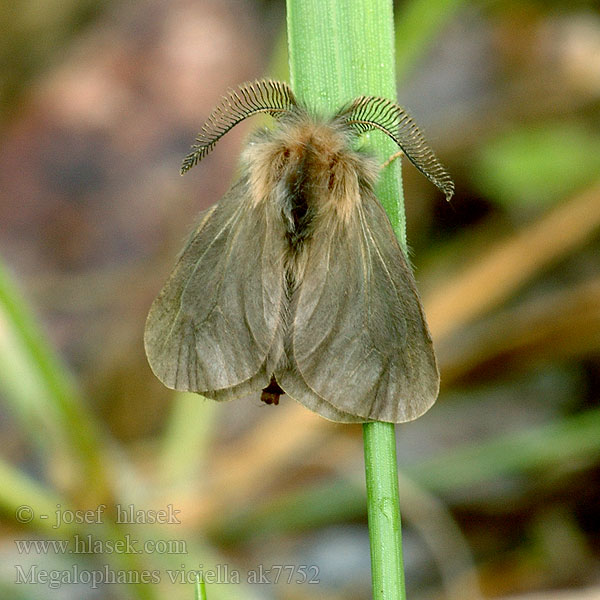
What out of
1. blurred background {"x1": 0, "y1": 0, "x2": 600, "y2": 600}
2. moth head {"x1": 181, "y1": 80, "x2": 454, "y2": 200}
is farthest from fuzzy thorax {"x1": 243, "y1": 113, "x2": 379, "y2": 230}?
blurred background {"x1": 0, "y1": 0, "x2": 600, "y2": 600}

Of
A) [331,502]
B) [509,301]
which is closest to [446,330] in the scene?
[509,301]

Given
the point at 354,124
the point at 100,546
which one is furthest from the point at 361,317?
the point at 100,546

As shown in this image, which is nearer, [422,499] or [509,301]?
[422,499]

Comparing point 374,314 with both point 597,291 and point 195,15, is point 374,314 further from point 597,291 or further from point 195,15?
point 195,15

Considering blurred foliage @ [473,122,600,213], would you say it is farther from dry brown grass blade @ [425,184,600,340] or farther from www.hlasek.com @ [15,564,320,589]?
www.hlasek.com @ [15,564,320,589]

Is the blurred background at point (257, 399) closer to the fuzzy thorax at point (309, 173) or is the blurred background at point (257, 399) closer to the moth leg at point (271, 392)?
the moth leg at point (271, 392)

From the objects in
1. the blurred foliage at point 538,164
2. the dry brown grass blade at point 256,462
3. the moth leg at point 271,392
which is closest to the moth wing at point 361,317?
the moth leg at point 271,392

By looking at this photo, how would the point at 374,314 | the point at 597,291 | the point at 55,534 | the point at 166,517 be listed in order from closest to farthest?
the point at 374,314 < the point at 55,534 < the point at 166,517 < the point at 597,291
